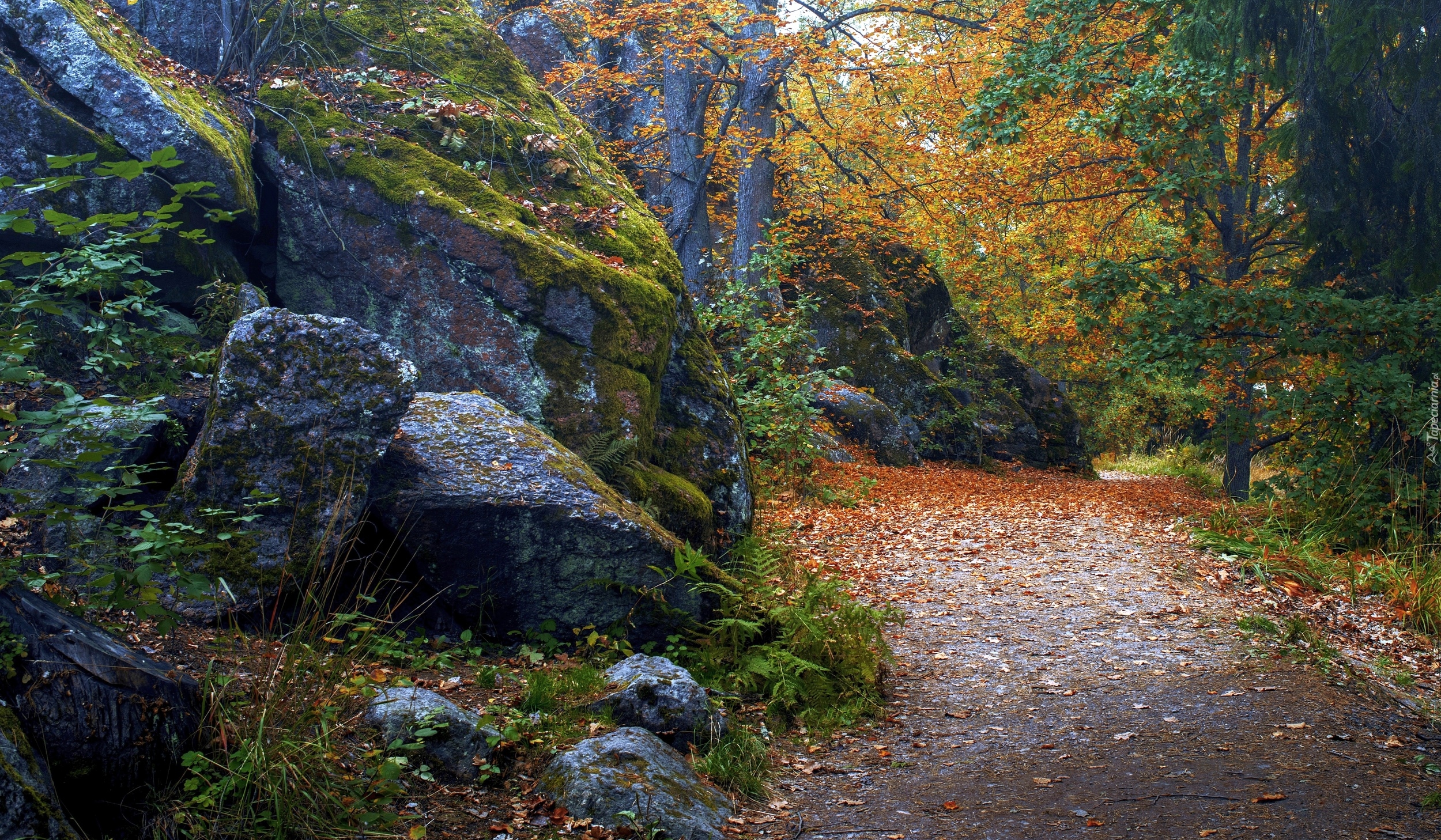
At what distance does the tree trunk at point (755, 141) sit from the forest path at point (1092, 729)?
24.0 ft

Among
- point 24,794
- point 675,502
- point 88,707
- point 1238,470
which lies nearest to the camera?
point 24,794

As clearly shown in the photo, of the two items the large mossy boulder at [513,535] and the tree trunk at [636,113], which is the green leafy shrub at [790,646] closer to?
the large mossy boulder at [513,535]

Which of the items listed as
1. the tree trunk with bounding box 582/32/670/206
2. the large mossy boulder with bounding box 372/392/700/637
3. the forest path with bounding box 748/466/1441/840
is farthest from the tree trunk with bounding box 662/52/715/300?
the large mossy boulder with bounding box 372/392/700/637

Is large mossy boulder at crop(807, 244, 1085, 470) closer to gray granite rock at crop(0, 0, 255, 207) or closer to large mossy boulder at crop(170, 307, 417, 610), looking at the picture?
gray granite rock at crop(0, 0, 255, 207)

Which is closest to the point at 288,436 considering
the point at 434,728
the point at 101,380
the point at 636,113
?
the point at 101,380

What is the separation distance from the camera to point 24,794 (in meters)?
2.21

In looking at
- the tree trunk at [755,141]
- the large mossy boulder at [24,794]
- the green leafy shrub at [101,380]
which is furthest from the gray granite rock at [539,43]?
the large mossy boulder at [24,794]

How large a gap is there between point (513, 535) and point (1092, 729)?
128 inches

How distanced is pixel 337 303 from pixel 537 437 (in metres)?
2.40

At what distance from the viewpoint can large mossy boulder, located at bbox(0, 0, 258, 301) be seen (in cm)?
546

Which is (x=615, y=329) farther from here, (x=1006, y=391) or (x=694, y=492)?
(x=1006, y=391)

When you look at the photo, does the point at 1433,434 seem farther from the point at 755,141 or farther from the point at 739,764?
the point at 755,141

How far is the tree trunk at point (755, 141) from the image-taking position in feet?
42.3

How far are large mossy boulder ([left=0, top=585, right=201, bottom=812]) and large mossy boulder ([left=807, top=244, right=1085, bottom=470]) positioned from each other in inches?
511
